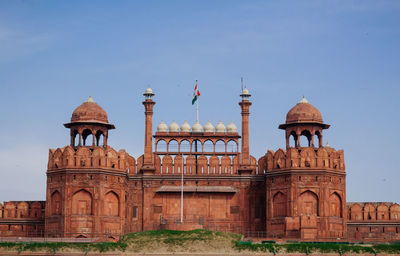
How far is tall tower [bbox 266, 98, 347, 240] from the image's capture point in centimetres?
6875

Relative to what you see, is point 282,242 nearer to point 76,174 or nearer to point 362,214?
point 362,214

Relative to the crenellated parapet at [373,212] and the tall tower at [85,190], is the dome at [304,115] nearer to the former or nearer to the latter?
the crenellated parapet at [373,212]

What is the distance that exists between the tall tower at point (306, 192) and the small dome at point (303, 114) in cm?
17

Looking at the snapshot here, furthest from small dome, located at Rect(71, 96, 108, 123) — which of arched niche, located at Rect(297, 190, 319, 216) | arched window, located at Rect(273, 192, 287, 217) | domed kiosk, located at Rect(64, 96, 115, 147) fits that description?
arched niche, located at Rect(297, 190, 319, 216)

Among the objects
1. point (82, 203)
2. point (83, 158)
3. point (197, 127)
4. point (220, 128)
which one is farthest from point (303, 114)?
point (82, 203)

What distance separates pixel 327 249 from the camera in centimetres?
6412

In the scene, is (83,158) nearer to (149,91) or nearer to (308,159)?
(149,91)

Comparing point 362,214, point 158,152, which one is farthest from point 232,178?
point 362,214

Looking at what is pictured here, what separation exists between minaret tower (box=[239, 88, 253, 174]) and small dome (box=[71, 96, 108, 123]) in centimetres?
1219

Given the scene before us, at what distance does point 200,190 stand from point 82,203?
1038 cm

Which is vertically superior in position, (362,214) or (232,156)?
(232,156)

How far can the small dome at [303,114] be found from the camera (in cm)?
7344

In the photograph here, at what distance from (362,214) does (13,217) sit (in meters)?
30.8

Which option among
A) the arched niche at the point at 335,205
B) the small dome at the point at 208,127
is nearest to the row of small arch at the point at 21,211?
the small dome at the point at 208,127
